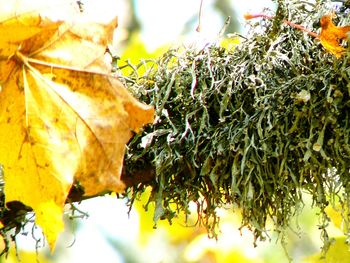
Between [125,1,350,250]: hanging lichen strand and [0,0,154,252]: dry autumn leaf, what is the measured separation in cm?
12

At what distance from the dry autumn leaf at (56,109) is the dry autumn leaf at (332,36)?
0.27 m

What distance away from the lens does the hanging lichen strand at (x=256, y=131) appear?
93 cm

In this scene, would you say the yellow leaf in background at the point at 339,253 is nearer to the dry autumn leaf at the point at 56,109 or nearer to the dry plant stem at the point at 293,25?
the dry plant stem at the point at 293,25

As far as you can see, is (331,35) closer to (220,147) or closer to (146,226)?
(220,147)

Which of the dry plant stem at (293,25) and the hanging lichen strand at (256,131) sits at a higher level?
the dry plant stem at (293,25)

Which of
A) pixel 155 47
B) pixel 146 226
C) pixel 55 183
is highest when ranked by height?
pixel 155 47

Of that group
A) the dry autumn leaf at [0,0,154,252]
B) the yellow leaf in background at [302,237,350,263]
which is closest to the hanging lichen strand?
the dry autumn leaf at [0,0,154,252]

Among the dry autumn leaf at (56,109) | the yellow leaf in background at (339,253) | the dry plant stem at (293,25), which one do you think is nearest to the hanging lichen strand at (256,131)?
the dry plant stem at (293,25)

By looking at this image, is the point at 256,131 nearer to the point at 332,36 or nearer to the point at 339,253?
the point at 332,36

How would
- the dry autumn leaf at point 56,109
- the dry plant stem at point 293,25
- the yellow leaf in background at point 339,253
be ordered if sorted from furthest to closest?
the yellow leaf in background at point 339,253, the dry plant stem at point 293,25, the dry autumn leaf at point 56,109

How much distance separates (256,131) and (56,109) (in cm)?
30

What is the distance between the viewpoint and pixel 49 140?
87 cm

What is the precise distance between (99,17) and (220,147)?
263 mm

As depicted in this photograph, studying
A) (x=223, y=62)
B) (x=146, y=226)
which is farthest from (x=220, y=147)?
(x=146, y=226)
